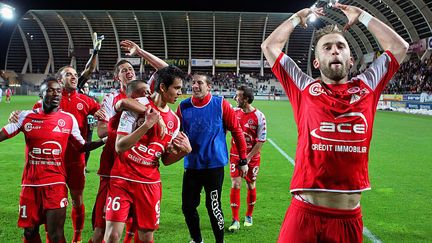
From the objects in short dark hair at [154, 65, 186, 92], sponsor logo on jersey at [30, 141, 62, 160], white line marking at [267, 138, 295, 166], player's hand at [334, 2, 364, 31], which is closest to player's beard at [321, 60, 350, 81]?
player's hand at [334, 2, 364, 31]

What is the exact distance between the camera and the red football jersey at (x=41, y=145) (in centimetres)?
396

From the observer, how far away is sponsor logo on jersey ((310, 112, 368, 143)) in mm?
2648

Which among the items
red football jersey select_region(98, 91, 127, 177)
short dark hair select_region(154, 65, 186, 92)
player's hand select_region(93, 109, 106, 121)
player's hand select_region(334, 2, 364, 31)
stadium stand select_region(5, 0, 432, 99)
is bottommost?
red football jersey select_region(98, 91, 127, 177)

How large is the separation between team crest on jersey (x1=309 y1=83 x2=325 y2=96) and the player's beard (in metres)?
0.10

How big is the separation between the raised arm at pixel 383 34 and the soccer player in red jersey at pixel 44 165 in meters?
2.96

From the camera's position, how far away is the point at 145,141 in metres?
3.64

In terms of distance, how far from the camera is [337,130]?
2.66 metres

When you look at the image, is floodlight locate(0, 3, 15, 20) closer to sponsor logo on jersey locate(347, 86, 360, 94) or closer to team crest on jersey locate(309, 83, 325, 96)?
team crest on jersey locate(309, 83, 325, 96)

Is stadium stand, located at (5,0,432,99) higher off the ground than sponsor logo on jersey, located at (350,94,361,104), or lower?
higher

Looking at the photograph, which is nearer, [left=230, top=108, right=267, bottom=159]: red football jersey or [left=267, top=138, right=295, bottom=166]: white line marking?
[left=230, top=108, right=267, bottom=159]: red football jersey

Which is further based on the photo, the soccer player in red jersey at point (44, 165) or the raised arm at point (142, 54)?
the raised arm at point (142, 54)

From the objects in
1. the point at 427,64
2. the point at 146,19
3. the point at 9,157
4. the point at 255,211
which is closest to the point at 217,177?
the point at 255,211

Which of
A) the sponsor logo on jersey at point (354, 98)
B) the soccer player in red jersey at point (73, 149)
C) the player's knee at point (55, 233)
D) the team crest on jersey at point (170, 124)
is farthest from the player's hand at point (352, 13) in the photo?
the soccer player in red jersey at point (73, 149)

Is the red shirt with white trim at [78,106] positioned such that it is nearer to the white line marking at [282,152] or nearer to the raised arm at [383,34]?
the raised arm at [383,34]
